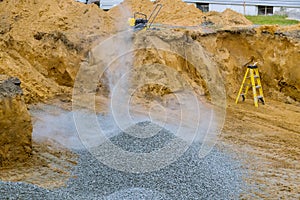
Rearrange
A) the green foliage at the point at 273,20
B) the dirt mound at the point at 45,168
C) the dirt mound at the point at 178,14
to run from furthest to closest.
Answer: the green foliage at the point at 273,20
the dirt mound at the point at 178,14
the dirt mound at the point at 45,168

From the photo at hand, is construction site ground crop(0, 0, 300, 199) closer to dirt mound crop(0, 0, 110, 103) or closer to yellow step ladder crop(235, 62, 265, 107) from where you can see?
dirt mound crop(0, 0, 110, 103)

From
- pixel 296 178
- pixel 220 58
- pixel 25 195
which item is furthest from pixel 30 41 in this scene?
pixel 296 178

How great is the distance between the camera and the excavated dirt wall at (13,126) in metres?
9.86

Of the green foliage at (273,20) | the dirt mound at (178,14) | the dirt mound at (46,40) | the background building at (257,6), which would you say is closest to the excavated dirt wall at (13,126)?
the dirt mound at (46,40)

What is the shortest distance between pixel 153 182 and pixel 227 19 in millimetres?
10699

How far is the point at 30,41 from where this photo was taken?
17.0 m

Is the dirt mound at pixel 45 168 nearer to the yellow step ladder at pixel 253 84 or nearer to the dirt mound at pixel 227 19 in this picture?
the yellow step ladder at pixel 253 84

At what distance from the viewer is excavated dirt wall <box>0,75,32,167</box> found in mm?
9859

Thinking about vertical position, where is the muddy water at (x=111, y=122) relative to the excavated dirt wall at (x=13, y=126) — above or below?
below

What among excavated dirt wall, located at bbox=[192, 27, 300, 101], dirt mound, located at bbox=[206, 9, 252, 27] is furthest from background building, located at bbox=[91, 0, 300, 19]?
excavated dirt wall, located at bbox=[192, 27, 300, 101]

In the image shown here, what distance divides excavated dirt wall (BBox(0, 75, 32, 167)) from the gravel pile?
4.51 feet

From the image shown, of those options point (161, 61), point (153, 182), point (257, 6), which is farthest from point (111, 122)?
point (257, 6)

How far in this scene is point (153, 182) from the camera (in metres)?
8.79

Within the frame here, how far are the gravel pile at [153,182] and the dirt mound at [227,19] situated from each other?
8.34 m
